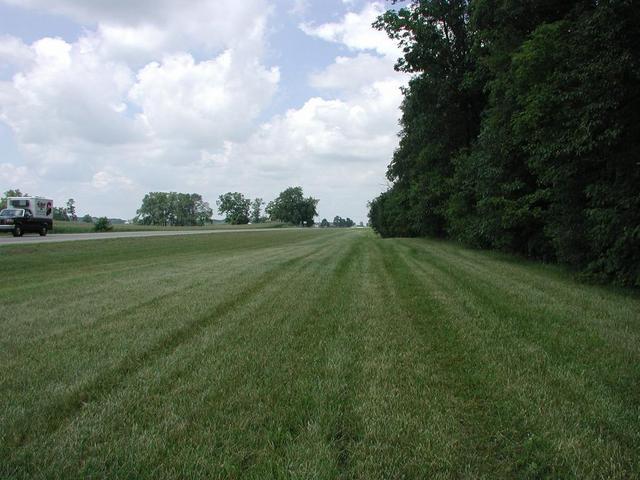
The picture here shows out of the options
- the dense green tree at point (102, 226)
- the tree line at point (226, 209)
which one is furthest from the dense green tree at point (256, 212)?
the dense green tree at point (102, 226)

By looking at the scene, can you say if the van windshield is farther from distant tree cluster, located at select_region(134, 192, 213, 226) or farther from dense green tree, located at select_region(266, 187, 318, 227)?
dense green tree, located at select_region(266, 187, 318, 227)

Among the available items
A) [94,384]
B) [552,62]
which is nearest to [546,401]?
[94,384]

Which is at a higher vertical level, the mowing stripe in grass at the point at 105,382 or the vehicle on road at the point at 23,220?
the vehicle on road at the point at 23,220

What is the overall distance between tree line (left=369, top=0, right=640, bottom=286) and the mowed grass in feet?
9.72

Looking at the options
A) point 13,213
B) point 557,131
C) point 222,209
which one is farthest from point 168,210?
point 557,131

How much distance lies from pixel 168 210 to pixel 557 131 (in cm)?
15222

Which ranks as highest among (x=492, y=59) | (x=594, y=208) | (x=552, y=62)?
(x=492, y=59)

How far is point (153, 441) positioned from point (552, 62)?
39.8 ft

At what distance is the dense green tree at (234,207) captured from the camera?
161 m

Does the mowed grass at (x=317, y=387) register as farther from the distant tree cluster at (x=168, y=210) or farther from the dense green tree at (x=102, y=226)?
the distant tree cluster at (x=168, y=210)

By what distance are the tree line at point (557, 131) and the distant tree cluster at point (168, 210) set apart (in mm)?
138743

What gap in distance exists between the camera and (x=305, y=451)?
265 centimetres

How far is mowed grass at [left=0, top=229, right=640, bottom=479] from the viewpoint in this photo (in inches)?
102

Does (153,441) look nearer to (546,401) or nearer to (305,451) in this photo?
(305,451)
